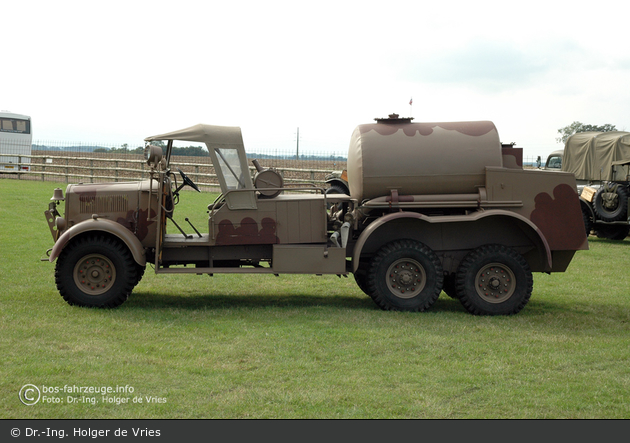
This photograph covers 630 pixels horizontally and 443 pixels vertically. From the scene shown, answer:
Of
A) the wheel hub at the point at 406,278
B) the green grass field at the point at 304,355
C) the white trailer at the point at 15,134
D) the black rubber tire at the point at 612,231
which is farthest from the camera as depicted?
the white trailer at the point at 15,134

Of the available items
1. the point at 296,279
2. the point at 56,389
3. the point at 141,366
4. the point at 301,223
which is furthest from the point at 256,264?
the point at 56,389

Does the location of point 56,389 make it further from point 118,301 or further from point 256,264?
point 256,264

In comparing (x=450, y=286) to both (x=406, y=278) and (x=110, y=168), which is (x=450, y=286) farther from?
(x=110, y=168)

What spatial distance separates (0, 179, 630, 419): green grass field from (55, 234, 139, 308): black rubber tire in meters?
0.23

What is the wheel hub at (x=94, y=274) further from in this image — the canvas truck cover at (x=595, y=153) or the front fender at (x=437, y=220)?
the canvas truck cover at (x=595, y=153)

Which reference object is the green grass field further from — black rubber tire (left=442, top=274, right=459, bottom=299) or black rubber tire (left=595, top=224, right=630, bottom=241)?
black rubber tire (left=595, top=224, right=630, bottom=241)

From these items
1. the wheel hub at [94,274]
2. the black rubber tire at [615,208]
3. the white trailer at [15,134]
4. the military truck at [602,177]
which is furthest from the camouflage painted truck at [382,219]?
the white trailer at [15,134]

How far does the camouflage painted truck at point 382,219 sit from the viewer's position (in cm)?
832

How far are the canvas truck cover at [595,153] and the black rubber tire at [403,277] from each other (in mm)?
12703

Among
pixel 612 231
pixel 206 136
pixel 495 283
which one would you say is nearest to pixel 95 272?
pixel 206 136

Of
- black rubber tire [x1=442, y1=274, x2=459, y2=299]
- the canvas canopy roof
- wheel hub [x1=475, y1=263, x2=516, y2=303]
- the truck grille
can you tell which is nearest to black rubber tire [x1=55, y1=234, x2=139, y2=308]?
the truck grille

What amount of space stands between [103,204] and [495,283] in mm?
5113

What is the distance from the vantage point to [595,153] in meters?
19.6

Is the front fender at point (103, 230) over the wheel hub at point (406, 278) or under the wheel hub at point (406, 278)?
over
